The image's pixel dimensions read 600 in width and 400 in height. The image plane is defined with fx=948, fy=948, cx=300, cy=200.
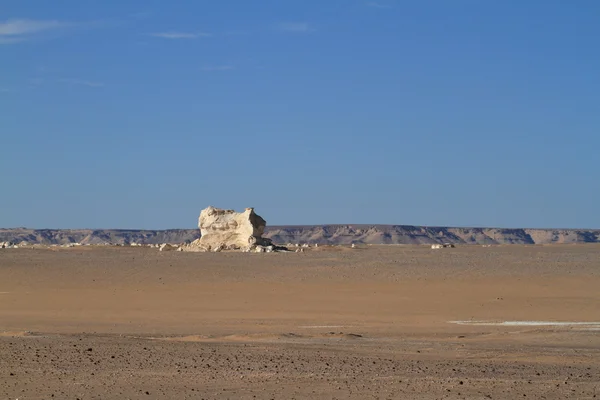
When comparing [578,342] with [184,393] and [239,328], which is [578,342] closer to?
[239,328]

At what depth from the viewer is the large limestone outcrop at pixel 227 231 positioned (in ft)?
143

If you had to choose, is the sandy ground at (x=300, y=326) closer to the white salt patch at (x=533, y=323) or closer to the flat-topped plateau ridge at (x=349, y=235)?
the white salt patch at (x=533, y=323)

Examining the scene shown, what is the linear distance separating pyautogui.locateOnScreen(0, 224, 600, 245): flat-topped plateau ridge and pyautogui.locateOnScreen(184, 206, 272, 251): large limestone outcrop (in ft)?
228

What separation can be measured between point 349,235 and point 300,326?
101 m

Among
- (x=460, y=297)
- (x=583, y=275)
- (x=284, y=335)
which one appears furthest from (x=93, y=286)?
(x=583, y=275)

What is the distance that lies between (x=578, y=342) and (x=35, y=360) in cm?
923

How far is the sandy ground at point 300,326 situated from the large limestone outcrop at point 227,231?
11.3 ft

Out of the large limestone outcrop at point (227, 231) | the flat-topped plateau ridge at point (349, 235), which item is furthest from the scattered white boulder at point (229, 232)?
the flat-topped plateau ridge at point (349, 235)

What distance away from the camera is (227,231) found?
147ft

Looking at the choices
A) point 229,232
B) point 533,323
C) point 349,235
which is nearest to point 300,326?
point 533,323

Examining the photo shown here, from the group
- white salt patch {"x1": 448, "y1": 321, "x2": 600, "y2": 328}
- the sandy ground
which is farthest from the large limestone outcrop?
white salt patch {"x1": 448, "y1": 321, "x2": 600, "y2": 328}

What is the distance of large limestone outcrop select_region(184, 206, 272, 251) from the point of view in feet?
143

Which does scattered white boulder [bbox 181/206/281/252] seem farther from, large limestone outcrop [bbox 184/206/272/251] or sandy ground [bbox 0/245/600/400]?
sandy ground [bbox 0/245/600/400]

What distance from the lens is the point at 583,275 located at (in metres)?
31.9
